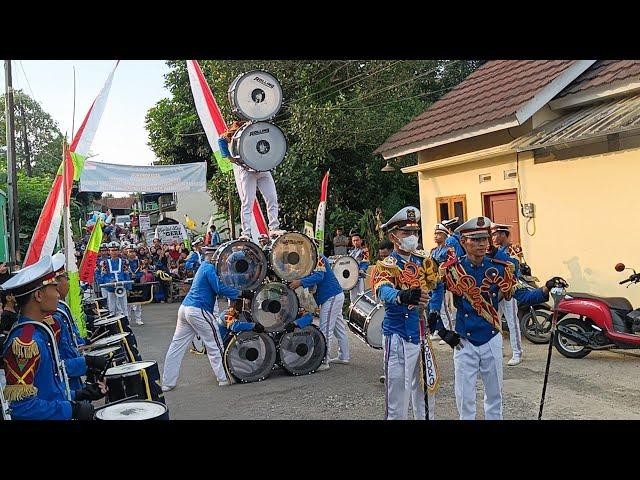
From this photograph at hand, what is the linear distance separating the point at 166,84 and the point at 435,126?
19798mm

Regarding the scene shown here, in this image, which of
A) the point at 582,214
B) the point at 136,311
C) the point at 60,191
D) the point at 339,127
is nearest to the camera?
the point at 60,191

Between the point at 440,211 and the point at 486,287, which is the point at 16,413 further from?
the point at 440,211

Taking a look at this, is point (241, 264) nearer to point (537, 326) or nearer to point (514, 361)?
point (514, 361)

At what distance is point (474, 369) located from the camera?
16.6 ft

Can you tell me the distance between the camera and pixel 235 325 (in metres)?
8.25

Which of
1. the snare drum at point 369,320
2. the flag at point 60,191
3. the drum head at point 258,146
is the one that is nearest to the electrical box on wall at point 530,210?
the snare drum at point 369,320

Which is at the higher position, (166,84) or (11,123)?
(166,84)

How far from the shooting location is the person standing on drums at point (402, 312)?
527 centimetres

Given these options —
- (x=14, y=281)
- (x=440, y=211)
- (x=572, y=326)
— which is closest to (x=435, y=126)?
(x=440, y=211)

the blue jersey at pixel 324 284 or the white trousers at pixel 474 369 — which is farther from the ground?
the blue jersey at pixel 324 284

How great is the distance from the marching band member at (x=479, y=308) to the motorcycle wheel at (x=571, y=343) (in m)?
3.71

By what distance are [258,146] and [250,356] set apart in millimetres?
2852

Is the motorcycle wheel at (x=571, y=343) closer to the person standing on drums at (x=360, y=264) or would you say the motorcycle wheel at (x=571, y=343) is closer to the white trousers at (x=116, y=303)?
the person standing on drums at (x=360, y=264)

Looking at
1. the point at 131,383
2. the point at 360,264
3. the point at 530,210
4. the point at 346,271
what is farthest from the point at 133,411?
the point at 360,264
